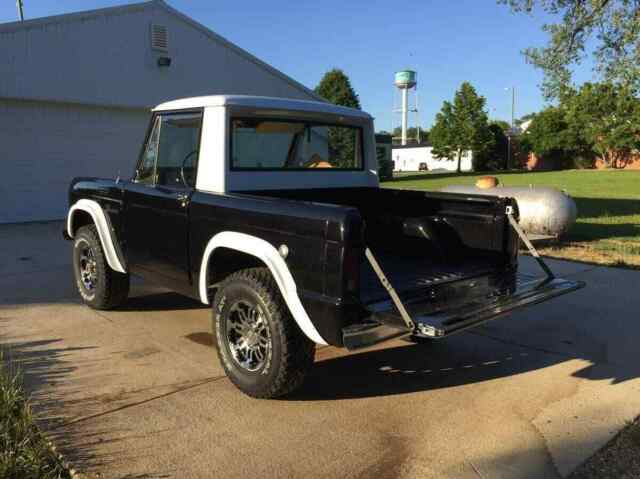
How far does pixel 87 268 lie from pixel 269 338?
9.57 feet

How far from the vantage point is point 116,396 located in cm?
375

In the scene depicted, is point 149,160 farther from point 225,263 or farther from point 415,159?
point 415,159

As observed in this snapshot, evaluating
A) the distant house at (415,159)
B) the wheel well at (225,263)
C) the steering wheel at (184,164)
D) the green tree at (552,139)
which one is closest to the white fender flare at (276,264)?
the wheel well at (225,263)

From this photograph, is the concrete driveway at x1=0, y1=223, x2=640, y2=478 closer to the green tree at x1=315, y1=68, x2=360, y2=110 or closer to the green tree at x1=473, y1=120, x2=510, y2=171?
the green tree at x1=315, y1=68, x2=360, y2=110

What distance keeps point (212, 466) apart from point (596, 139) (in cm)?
5690

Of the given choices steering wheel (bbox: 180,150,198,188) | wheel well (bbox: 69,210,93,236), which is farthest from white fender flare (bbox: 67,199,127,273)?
steering wheel (bbox: 180,150,198,188)

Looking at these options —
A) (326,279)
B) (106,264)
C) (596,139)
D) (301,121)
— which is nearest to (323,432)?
(326,279)

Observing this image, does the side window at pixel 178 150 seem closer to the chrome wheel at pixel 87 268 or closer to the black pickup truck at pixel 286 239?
the black pickup truck at pixel 286 239

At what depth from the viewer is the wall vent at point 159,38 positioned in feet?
45.7

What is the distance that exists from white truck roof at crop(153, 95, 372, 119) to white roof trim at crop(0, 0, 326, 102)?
9.17 metres

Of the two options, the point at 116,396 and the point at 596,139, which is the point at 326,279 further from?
the point at 596,139

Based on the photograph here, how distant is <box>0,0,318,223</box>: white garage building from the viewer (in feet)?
39.7

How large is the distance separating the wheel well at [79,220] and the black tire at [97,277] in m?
0.14

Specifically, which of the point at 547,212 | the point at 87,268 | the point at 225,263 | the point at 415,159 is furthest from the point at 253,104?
the point at 415,159
